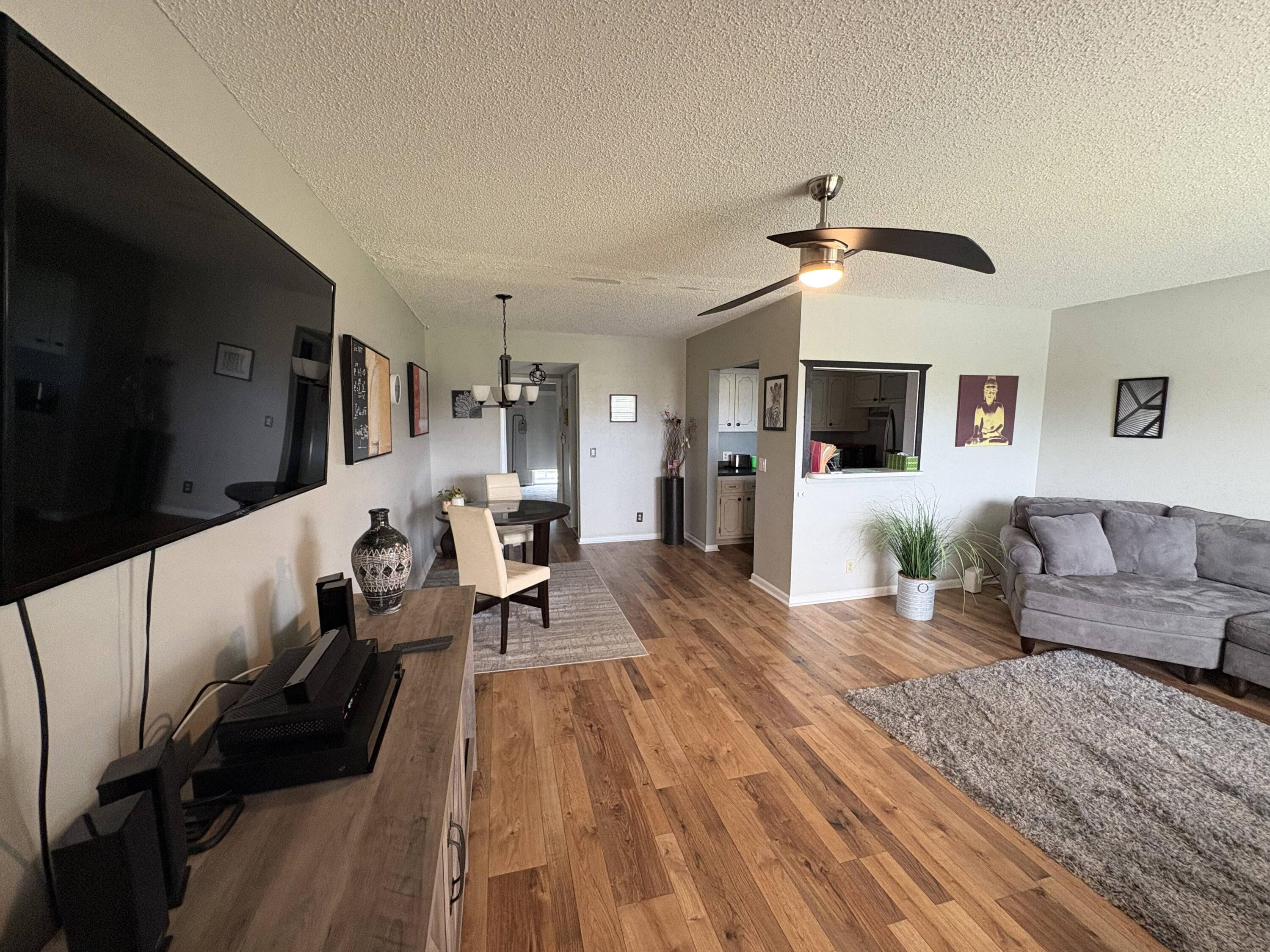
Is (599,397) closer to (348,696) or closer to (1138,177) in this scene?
(1138,177)

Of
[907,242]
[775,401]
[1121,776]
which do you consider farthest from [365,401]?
[1121,776]

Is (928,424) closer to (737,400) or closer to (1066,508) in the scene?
(1066,508)

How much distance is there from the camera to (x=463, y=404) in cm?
535

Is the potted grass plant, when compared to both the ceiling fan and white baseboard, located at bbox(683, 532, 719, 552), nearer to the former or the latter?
Result: white baseboard, located at bbox(683, 532, 719, 552)

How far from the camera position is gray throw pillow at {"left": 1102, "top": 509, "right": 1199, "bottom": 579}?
10.7 ft

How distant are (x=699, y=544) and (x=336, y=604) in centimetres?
454

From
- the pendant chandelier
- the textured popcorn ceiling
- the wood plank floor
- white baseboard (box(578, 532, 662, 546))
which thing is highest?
the textured popcorn ceiling

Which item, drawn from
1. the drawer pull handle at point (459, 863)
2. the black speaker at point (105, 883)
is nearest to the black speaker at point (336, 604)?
the drawer pull handle at point (459, 863)

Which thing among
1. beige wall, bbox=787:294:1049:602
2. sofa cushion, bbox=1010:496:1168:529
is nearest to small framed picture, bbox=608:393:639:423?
beige wall, bbox=787:294:1049:602

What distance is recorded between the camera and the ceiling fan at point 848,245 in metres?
1.76

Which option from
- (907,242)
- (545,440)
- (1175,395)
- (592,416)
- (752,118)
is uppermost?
(752,118)

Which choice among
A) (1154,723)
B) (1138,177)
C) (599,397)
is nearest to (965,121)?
(1138,177)

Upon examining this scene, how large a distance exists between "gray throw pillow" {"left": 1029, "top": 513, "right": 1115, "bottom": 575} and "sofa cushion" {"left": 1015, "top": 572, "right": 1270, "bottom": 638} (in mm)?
57

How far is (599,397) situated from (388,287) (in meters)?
2.67
